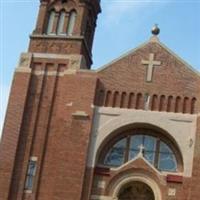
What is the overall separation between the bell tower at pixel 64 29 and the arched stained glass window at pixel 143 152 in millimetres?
4240

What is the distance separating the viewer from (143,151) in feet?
82.5

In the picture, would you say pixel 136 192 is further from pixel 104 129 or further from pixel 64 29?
pixel 64 29

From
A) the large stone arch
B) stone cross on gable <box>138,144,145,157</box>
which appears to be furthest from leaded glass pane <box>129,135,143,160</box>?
the large stone arch

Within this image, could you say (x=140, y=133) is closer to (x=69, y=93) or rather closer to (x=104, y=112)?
(x=104, y=112)

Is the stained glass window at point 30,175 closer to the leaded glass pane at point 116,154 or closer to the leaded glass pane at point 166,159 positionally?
A: the leaded glass pane at point 116,154

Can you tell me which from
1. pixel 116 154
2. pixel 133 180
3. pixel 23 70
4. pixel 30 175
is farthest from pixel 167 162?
pixel 23 70

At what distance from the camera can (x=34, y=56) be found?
27.6 metres

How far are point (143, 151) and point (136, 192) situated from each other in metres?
1.76

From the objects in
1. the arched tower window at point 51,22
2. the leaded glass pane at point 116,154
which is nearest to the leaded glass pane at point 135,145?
the leaded glass pane at point 116,154

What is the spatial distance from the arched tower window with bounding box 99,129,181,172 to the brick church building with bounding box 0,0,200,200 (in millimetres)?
43

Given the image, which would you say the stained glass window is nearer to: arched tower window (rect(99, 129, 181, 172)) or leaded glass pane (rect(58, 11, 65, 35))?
arched tower window (rect(99, 129, 181, 172))

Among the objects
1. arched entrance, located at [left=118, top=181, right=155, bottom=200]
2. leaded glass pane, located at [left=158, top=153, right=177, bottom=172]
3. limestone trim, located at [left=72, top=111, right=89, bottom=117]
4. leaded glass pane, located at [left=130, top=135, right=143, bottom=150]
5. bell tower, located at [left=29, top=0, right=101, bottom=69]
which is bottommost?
arched entrance, located at [left=118, top=181, right=155, bottom=200]

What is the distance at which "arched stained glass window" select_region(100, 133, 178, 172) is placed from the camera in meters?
25.0

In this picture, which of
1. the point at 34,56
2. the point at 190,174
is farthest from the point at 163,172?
the point at 34,56
